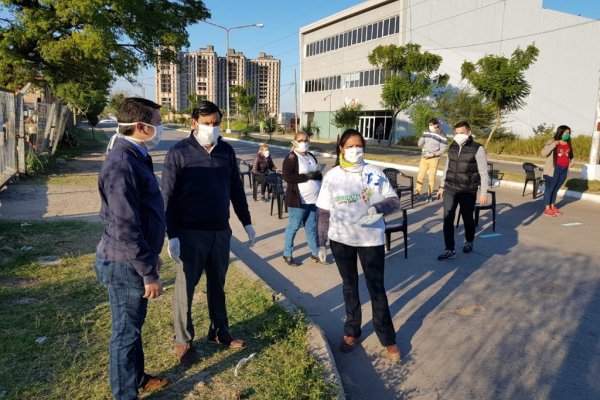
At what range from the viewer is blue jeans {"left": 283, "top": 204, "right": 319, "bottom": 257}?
5887mm

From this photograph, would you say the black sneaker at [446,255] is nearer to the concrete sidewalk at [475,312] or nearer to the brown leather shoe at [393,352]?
the concrete sidewalk at [475,312]

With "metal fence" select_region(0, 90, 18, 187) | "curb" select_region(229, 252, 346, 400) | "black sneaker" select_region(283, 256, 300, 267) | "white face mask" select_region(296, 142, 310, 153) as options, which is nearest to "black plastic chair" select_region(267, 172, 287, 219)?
"black sneaker" select_region(283, 256, 300, 267)

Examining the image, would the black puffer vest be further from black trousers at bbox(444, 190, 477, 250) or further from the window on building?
the window on building

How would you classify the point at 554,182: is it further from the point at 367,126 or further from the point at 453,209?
the point at 367,126

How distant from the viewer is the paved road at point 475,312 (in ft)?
10.6

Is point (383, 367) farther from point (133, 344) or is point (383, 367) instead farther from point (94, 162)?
point (94, 162)

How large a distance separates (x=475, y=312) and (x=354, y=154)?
218 cm

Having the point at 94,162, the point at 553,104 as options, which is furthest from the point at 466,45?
the point at 94,162

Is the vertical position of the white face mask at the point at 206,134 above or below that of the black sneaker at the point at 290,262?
above

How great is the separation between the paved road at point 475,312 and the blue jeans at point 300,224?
0.79 ft

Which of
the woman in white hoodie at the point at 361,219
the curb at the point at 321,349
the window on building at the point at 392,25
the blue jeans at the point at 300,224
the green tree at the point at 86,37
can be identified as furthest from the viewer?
the window on building at the point at 392,25

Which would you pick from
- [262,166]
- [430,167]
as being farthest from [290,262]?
[430,167]

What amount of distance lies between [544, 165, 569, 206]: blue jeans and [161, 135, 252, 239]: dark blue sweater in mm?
7993

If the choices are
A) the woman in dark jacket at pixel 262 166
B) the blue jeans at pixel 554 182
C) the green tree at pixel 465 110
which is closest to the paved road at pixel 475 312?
the blue jeans at pixel 554 182
